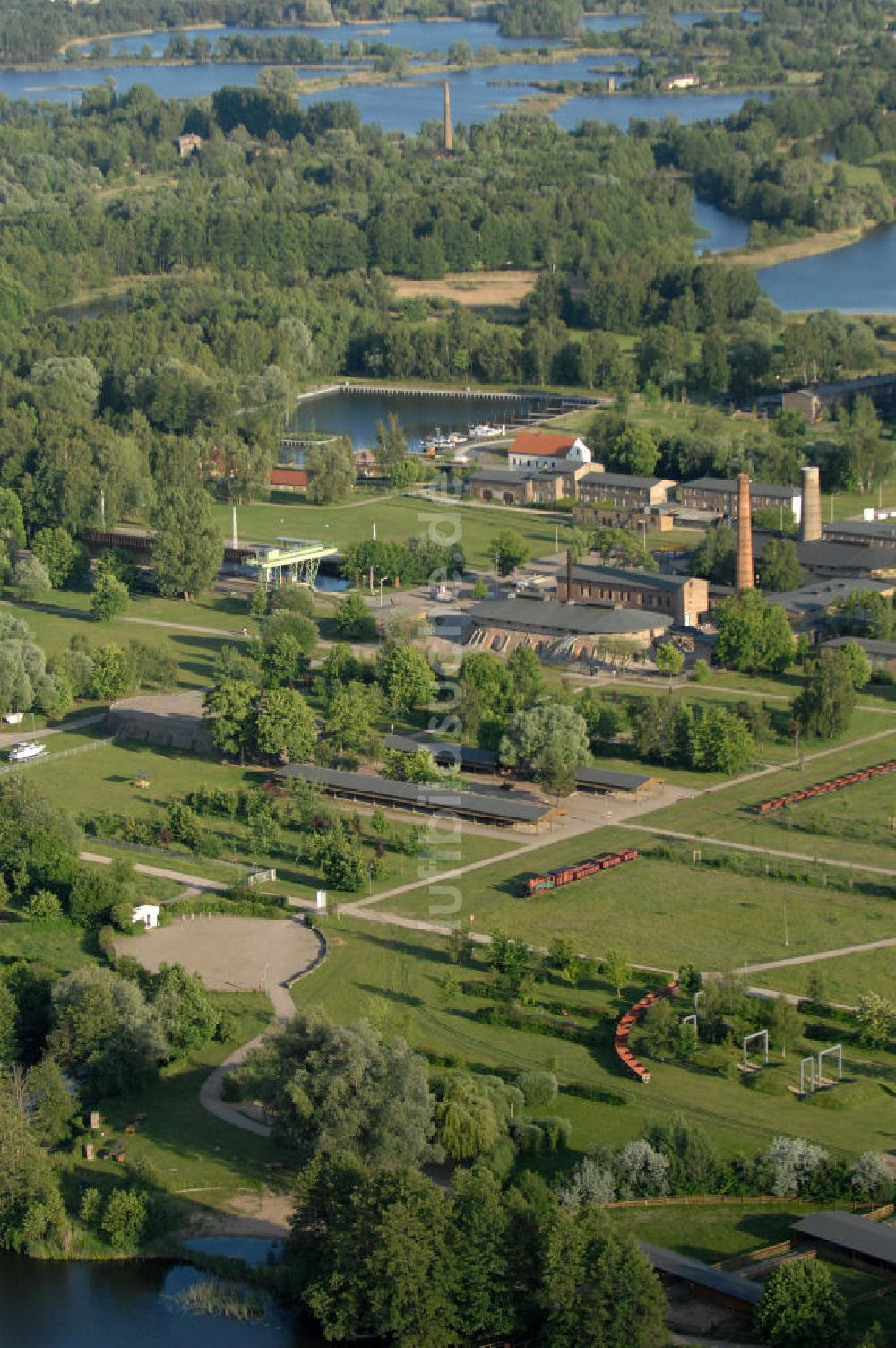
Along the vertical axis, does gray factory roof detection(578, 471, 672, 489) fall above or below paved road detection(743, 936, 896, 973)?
above

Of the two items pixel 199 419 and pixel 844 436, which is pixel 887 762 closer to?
pixel 844 436

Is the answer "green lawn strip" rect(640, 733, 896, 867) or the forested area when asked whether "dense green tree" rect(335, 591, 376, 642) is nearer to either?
the forested area

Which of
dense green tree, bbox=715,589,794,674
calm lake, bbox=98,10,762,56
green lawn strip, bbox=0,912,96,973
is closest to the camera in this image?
green lawn strip, bbox=0,912,96,973

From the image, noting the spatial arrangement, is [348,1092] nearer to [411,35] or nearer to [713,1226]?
[713,1226]

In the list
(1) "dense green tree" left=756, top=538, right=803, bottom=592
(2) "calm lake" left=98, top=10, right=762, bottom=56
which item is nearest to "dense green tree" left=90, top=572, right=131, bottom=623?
(1) "dense green tree" left=756, top=538, right=803, bottom=592

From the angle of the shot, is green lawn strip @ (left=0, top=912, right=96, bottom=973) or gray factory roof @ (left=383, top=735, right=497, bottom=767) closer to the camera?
green lawn strip @ (left=0, top=912, right=96, bottom=973)

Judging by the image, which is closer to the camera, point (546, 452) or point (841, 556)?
point (841, 556)

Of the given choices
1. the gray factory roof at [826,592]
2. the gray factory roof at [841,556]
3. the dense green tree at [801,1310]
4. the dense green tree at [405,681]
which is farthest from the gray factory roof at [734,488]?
the dense green tree at [801,1310]

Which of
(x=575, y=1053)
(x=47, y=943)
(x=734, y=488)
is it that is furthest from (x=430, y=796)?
(x=734, y=488)
